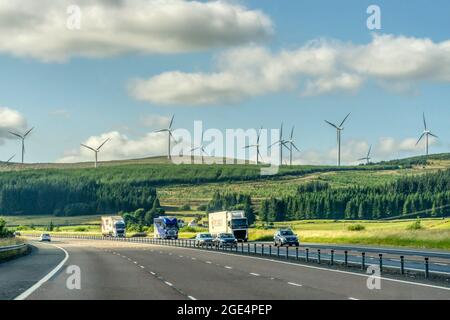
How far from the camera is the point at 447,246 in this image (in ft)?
208

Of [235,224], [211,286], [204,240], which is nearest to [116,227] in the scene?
[235,224]

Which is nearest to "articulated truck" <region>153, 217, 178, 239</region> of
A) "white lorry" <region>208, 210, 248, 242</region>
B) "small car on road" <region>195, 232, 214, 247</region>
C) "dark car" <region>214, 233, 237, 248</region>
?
"white lorry" <region>208, 210, 248, 242</region>

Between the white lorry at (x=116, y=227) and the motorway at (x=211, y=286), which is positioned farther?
the white lorry at (x=116, y=227)

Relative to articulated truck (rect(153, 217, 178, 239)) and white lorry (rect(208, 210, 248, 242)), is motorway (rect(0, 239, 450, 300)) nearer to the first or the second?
white lorry (rect(208, 210, 248, 242))

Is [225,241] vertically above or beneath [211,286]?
above

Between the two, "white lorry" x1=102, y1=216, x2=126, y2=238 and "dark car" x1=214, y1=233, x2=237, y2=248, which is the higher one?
"white lorry" x1=102, y1=216, x2=126, y2=238

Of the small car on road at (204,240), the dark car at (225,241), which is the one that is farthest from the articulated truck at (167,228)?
the dark car at (225,241)

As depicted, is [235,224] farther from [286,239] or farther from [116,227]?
[116,227]

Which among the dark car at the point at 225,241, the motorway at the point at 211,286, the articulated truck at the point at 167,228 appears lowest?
the motorway at the point at 211,286

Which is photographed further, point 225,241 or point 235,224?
point 235,224

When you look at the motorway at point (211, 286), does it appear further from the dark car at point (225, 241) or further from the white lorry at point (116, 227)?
the white lorry at point (116, 227)
